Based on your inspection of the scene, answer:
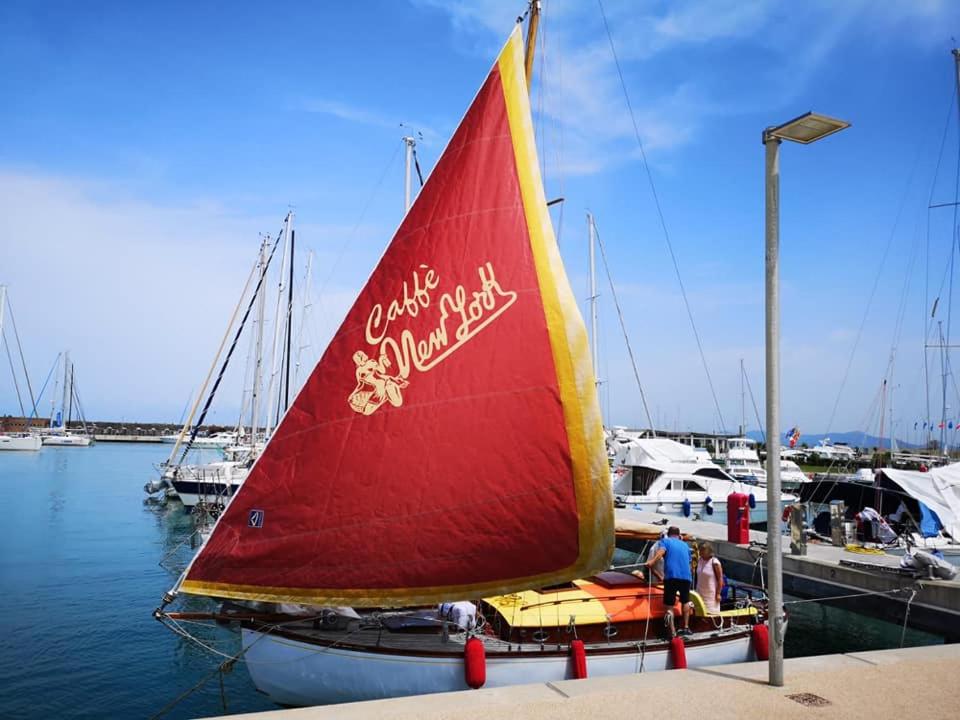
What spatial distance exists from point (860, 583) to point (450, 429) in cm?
1229

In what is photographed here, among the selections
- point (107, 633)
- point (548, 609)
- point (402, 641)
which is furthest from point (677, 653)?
point (107, 633)

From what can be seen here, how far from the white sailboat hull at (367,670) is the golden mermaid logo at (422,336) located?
12.6 feet

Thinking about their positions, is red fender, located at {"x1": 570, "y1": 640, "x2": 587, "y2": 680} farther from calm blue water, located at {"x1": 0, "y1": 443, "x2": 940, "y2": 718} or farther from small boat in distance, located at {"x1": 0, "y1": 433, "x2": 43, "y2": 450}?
small boat in distance, located at {"x1": 0, "y1": 433, "x2": 43, "y2": 450}

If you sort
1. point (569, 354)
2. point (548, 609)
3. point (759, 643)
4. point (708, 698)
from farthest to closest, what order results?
point (759, 643) < point (548, 609) < point (569, 354) < point (708, 698)

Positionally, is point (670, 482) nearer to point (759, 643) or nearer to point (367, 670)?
point (759, 643)

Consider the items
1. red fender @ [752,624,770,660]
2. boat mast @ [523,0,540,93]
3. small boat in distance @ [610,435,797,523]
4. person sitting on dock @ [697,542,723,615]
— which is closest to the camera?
boat mast @ [523,0,540,93]

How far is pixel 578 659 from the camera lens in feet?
29.0

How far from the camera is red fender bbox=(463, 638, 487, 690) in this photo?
836 cm

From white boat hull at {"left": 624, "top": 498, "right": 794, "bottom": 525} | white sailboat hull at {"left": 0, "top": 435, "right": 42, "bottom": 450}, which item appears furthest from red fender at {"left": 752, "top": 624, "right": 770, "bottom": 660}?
white sailboat hull at {"left": 0, "top": 435, "right": 42, "bottom": 450}

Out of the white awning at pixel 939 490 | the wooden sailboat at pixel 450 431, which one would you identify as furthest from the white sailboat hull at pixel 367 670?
the white awning at pixel 939 490

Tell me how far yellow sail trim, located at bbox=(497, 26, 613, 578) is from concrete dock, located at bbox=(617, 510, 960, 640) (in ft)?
22.6

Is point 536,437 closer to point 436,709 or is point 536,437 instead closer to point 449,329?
point 449,329

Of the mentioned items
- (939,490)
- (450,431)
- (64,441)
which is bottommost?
(64,441)

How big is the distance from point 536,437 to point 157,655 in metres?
10.9
